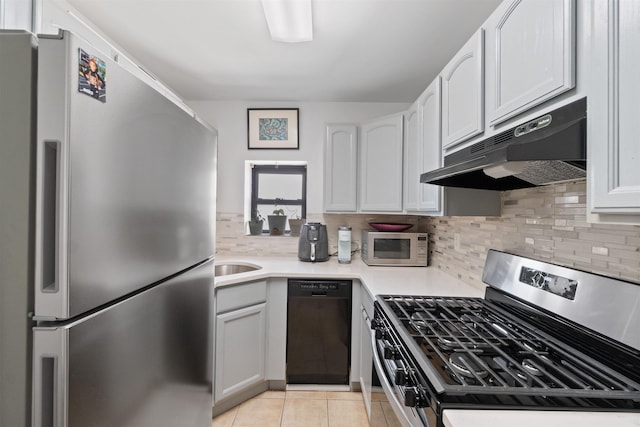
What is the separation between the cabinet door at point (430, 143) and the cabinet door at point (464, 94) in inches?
2.9

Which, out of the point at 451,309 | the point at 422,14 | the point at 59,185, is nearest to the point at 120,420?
the point at 59,185

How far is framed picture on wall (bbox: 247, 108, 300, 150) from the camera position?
286 centimetres


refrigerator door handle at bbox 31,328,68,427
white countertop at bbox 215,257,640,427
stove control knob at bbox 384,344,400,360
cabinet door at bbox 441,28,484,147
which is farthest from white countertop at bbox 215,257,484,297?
refrigerator door handle at bbox 31,328,68,427

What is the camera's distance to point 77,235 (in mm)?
632

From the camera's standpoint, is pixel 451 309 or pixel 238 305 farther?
pixel 238 305

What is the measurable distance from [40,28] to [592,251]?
6.16 feet

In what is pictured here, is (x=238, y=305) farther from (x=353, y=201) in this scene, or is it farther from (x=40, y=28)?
(x=40, y=28)

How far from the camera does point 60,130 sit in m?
0.60

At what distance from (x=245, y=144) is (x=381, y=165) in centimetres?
130

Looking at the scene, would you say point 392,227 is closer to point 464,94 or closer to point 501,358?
point 464,94

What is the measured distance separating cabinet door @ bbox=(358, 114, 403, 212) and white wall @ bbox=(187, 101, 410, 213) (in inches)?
17.5

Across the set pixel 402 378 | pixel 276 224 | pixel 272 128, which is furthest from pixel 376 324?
pixel 272 128

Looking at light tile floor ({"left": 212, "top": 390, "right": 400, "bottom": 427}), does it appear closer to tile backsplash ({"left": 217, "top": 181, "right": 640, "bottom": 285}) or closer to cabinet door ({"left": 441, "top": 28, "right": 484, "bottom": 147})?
tile backsplash ({"left": 217, "top": 181, "right": 640, "bottom": 285})

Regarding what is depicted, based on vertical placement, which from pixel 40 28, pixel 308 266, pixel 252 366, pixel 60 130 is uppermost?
pixel 40 28
